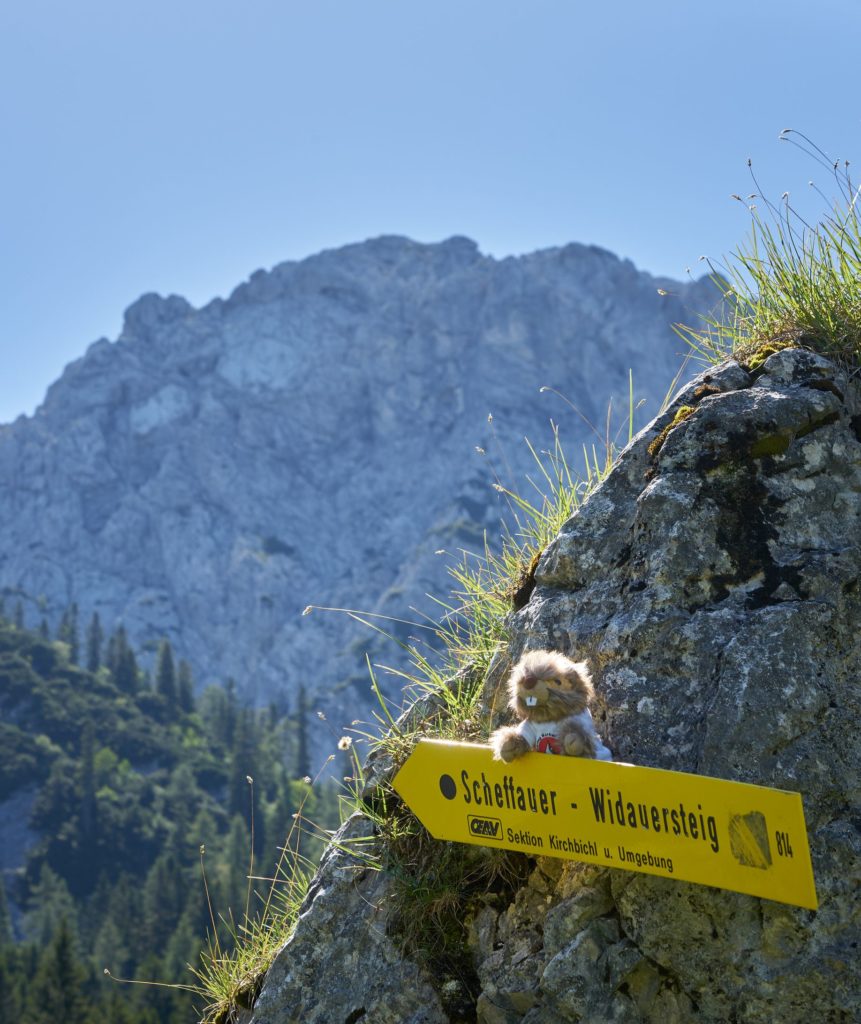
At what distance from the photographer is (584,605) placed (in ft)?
17.0

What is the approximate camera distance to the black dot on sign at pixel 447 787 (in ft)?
15.6

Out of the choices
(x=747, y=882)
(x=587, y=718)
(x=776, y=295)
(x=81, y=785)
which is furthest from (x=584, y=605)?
(x=81, y=785)

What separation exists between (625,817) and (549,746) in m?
0.43

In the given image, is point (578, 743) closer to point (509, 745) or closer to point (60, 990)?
point (509, 745)

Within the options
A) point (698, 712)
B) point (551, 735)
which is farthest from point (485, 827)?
point (698, 712)

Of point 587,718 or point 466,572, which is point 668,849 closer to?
point 587,718

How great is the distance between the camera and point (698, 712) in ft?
14.7

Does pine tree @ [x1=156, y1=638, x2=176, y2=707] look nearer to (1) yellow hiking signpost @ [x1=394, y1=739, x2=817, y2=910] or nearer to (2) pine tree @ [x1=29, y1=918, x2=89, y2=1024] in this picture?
(2) pine tree @ [x1=29, y1=918, x2=89, y2=1024]

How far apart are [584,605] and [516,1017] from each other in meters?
1.84

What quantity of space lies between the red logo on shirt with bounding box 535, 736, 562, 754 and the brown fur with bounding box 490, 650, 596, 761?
1.1 inches

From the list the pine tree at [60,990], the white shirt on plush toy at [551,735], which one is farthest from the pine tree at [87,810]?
the white shirt on plush toy at [551,735]

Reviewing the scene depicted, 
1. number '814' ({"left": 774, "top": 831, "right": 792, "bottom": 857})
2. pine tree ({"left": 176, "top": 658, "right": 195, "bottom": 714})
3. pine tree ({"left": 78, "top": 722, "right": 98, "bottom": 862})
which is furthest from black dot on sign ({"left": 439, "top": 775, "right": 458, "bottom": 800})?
pine tree ({"left": 176, "top": 658, "right": 195, "bottom": 714})

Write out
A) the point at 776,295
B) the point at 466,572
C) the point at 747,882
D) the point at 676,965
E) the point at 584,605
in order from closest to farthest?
1. the point at 747,882
2. the point at 676,965
3. the point at 584,605
4. the point at 776,295
5. the point at 466,572

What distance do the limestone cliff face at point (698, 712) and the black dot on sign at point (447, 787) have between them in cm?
49
